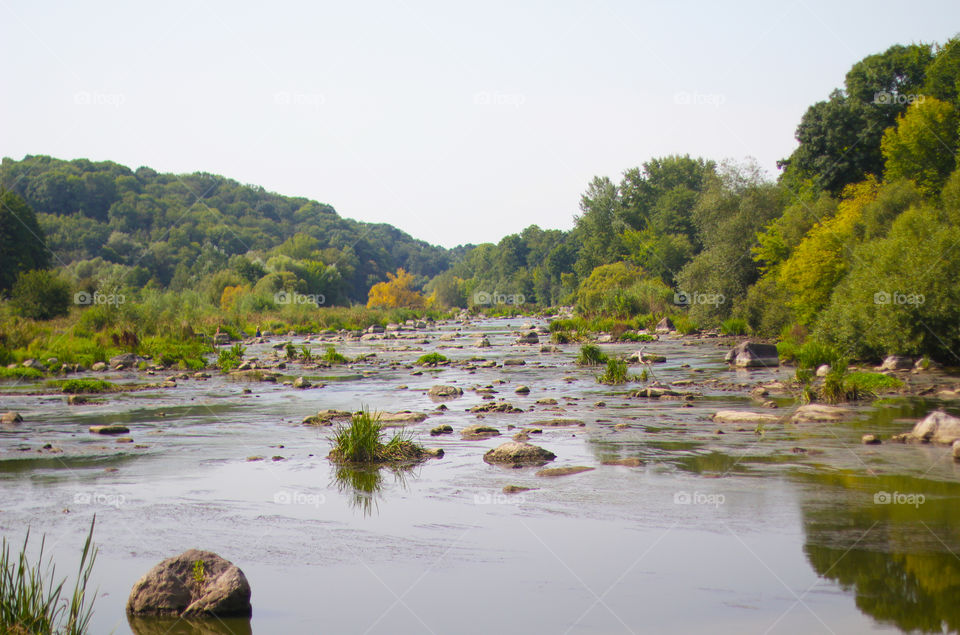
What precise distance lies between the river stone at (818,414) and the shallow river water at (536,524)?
517mm

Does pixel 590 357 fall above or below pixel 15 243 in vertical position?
below

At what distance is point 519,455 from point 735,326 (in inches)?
1540

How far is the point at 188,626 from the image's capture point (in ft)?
23.9

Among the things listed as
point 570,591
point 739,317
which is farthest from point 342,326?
point 570,591

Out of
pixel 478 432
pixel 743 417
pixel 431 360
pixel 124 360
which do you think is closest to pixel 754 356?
pixel 431 360

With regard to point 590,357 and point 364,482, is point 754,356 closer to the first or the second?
point 590,357

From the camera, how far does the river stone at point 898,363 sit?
87.8 feet

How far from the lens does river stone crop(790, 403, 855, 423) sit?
18047 mm

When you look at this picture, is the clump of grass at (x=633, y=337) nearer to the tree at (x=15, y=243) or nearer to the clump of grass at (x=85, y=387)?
the clump of grass at (x=85, y=387)

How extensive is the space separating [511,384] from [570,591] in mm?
20435

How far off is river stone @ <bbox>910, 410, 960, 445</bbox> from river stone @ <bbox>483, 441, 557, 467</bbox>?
7219 mm

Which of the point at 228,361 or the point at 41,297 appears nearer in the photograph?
the point at 228,361

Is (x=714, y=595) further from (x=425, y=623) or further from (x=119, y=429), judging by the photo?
(x=119, y=429)

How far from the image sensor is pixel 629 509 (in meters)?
11.1
